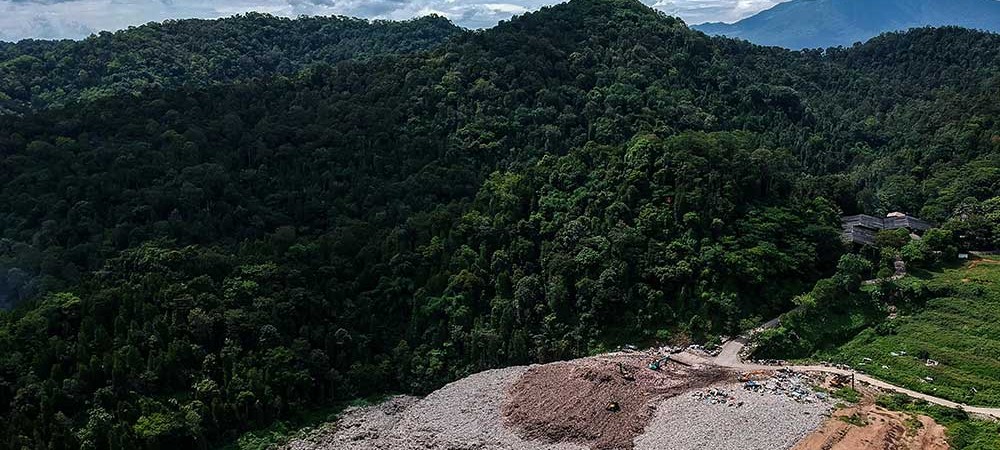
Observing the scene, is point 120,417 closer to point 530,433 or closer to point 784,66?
point 530,433

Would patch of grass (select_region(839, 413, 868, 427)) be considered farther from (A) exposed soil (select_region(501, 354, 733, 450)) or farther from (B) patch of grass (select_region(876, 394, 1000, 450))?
(A) exposed soil (select_region(501, 354, 733, 450))

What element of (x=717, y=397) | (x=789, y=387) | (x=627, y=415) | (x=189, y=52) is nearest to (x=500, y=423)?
(x=627, y=415)

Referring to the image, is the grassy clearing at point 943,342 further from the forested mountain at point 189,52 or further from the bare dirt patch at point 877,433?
the forested mountain at point 189,52

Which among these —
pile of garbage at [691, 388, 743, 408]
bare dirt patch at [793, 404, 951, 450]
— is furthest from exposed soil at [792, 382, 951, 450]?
pile of garbage at [691, 388, 743, 408]

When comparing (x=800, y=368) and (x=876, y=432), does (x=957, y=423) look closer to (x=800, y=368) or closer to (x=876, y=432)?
(x=876, y=432)

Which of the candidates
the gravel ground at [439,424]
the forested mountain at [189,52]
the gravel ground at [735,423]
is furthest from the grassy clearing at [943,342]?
the forested mountain at [189,52]

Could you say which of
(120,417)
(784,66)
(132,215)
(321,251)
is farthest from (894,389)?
(784,66)
